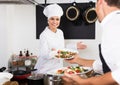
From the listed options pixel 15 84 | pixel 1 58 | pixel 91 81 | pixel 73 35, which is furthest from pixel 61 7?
pixel 91 81

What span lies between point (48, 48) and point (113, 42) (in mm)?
1107

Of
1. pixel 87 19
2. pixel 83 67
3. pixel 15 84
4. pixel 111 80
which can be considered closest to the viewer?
pixel 111 80

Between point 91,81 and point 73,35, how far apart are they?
1.11 metres

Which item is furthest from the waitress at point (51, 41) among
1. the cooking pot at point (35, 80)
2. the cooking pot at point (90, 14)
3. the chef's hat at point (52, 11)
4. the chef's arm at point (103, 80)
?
the chef's arm at point (103, 80)

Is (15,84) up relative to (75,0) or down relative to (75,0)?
down

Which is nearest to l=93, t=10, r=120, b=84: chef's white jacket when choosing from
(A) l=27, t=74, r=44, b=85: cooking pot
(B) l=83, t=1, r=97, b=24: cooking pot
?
(A) l=27, t=74, r=44, b=85: cooking pot

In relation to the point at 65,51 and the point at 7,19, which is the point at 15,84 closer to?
the point at 65,51

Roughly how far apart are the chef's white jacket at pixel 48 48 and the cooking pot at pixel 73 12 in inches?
6.2

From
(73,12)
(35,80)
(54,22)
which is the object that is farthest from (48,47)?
(35,80)

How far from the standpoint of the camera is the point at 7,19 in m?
1.82

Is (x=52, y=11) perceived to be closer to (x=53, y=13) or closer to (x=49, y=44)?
(x=53, y=13)

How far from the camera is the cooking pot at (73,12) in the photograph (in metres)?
1.93

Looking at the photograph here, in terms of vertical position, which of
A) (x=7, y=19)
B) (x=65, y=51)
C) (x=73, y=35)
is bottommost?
(x=65, y=51)

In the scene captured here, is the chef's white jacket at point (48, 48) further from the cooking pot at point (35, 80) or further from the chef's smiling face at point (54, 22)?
the cooking pot at point (35, 80)
